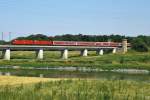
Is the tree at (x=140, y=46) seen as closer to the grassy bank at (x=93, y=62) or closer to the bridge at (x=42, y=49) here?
the bridge at (x=42, y=49)

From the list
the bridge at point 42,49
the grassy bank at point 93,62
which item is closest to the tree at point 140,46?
the bridge at point 42,49

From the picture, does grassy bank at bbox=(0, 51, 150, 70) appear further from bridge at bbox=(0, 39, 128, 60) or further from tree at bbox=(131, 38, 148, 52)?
tree at bbox=(131, 38, 148, 52)

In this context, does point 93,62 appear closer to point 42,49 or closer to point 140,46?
point 42,49

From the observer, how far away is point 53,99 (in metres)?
20.4

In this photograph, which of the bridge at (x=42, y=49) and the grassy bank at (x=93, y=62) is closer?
the grassy bank at (x=93, y=62)

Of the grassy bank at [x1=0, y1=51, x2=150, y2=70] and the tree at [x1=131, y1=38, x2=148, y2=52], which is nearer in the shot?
the grassy bank at [x1=0, y1=51, x2=150, y2=70]

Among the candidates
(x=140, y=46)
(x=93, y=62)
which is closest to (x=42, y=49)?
(x=93, y=62)

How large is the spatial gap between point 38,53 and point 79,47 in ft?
54.2

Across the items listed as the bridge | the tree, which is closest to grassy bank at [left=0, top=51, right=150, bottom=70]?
the bridge

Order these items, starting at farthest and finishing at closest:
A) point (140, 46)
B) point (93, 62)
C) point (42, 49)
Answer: point (140, 46)
point (42, 49)
point (93, 62)

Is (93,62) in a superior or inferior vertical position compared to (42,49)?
inferior

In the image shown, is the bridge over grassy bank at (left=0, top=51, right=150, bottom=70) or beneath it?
over

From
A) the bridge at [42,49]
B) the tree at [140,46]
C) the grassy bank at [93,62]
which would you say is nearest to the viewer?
the grassy bank at [93,62]

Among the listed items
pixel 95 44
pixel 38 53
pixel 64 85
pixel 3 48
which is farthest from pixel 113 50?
pixel 64 85
